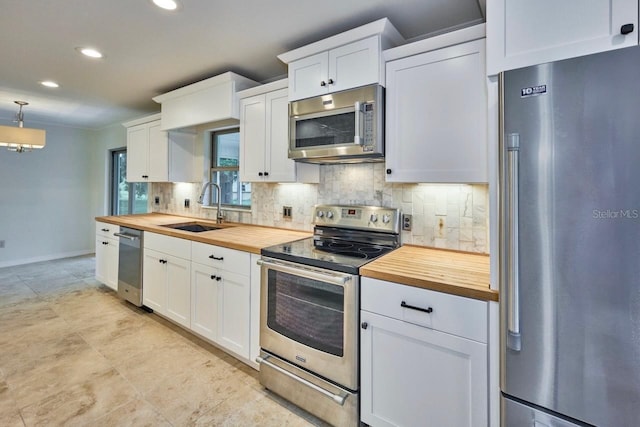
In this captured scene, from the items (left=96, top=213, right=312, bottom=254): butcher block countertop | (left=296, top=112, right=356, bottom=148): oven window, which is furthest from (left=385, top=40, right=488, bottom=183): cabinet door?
(left=96, top=213, right=312, bottom=254): butcher block countertop

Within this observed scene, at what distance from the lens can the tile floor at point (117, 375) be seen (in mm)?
1834

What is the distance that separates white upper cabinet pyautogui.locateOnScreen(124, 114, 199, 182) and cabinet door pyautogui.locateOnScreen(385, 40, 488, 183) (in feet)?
8.80

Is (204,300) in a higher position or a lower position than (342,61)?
lower

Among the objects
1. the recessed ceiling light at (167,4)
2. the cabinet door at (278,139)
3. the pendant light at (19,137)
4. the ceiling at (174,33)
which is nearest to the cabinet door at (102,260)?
the pendant light at (19,137)

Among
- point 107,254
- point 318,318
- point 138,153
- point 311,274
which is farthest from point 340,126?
point 107,254

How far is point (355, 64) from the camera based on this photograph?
201 centimetres

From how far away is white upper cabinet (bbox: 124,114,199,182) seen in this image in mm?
3645

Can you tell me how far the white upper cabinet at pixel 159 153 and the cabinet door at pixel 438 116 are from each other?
2682 mm

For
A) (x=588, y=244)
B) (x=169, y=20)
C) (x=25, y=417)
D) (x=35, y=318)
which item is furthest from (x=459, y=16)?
(x=35, y=318)

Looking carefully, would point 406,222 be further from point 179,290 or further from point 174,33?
point 174,33

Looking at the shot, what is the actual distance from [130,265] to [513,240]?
3.47 m

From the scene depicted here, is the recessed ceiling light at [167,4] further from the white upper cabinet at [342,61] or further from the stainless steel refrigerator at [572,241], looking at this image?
the stainless steel refrigerator at [572,241]

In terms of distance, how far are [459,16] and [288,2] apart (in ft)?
3.48

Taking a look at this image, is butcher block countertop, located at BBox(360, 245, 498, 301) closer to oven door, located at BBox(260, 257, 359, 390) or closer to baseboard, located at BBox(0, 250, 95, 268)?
oven door, located at BBox(260, 257, 359, 390)
